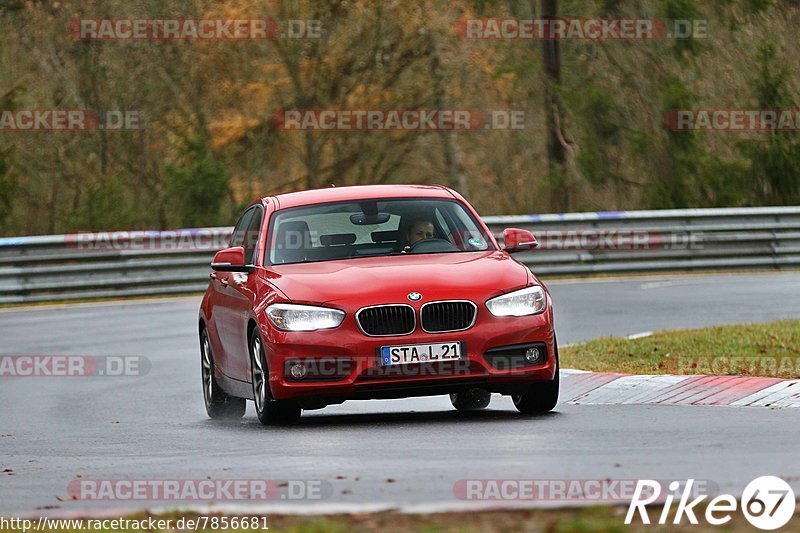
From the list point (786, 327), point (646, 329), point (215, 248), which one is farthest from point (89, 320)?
point (786, 327)

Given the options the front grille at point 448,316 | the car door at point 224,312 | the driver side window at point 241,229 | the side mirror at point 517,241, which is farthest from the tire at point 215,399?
the front grille at point 448,316

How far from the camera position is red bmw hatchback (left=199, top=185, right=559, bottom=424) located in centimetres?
1127

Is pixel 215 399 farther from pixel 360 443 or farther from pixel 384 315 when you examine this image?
pixel 360 443

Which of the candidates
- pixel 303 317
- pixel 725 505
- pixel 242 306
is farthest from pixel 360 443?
pixel 725 505

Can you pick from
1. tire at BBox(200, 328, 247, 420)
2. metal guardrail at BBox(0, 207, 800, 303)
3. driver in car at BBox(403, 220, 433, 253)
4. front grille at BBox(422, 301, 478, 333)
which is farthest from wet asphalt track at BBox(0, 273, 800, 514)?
metal guardrail at BBox(0, 207, 800, 303)

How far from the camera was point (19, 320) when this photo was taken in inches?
987

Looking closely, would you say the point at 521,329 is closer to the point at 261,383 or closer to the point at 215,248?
the point at 261,383

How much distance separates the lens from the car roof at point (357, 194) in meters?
12.9

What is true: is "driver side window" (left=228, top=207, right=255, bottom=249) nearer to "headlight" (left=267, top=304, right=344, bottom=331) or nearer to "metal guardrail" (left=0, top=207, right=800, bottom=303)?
"headlight" (left=267, top=304, right=344, bottom=331)

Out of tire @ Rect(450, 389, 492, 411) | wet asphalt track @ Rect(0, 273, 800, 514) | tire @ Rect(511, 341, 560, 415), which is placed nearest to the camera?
wet asphalt track @ Rect(0, 273, 800, 514)

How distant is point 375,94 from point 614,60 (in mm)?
5327

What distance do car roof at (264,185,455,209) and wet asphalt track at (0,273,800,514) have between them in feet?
5.26

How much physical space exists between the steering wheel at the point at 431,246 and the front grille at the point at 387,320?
1.18 m

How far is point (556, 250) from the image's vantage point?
30250 mm
